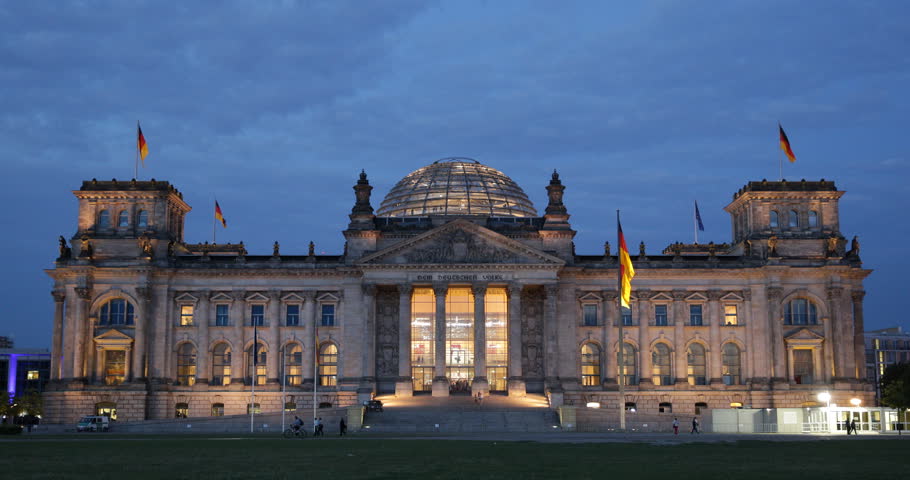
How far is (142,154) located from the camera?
9744cm

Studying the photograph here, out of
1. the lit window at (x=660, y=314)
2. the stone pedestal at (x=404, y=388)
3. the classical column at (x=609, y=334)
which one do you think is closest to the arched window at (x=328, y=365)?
the stone pedestal at (x=404, y=388)

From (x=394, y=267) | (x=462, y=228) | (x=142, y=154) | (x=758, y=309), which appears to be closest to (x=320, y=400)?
(x=394, y=267)

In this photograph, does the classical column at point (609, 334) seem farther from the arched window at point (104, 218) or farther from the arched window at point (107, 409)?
the arched window at point (104, 218)

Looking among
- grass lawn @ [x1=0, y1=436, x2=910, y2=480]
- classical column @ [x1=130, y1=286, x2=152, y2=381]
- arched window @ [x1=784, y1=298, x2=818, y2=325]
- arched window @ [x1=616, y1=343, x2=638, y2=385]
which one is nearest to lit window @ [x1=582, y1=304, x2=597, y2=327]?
arched window @ [x1=616, y1=343, x2=638, y2=385]

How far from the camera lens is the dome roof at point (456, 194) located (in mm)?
108438

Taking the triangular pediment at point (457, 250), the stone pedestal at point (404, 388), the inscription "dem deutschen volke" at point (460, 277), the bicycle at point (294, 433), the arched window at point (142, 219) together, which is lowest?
the bicycle at point (294, 433)

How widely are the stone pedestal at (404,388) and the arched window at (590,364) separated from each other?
17.0m

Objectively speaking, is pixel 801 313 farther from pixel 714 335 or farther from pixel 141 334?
pixel 141 334

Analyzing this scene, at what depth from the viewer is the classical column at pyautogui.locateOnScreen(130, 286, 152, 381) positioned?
95375mm

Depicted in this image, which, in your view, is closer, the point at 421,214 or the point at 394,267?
the point at 394,267

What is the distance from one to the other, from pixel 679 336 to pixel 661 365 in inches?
130

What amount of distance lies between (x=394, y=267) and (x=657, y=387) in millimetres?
27187

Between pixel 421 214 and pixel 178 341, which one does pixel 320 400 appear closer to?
pixel 178 341

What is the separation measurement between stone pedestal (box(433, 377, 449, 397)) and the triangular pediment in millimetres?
10500
